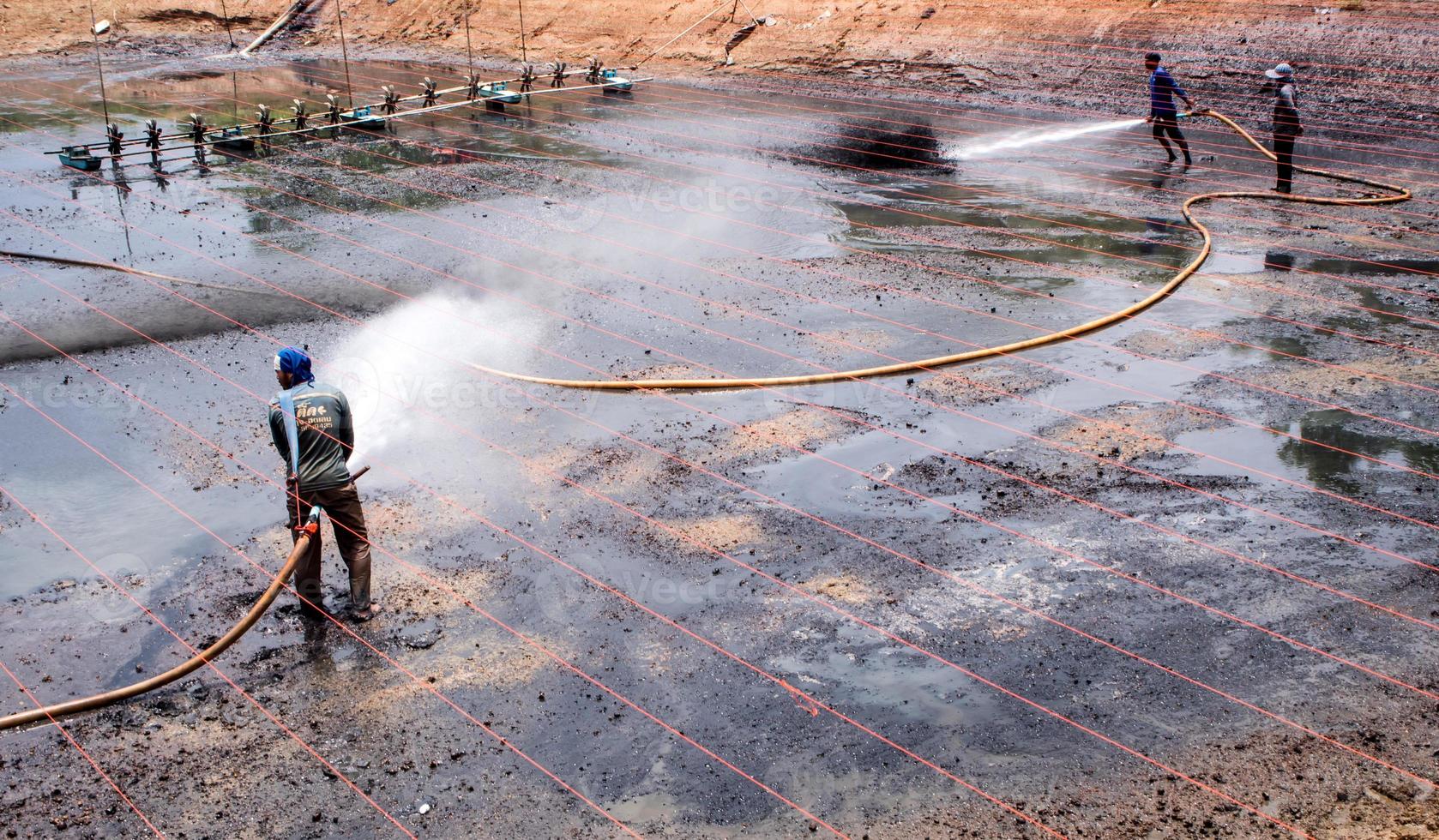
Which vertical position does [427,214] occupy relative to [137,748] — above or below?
above

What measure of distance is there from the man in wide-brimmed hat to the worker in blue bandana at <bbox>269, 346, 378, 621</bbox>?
42.2 ft

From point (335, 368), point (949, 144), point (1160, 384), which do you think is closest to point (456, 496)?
point (335, 368)

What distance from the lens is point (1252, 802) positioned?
190 inches

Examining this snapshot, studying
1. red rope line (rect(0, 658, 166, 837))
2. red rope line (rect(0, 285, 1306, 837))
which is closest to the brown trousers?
red rope line (rect(0, 285, 1306, 837))

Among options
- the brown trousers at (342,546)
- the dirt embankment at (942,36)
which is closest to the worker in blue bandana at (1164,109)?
the dirt embankment at (942,36)

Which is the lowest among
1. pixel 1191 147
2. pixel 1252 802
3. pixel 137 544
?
pixel 1252 802

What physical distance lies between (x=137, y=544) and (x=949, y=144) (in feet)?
46.4

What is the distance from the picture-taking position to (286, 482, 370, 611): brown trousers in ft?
20.3

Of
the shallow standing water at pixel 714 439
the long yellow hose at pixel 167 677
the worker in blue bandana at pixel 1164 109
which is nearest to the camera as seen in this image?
the long yellow hose at pixel 167 677

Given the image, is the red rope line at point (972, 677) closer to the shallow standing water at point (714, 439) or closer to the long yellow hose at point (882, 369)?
the shallow standing water at point (714, 439)

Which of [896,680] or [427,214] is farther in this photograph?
[427,214]

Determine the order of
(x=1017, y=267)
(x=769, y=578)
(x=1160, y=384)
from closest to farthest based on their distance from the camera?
(x=769, y=578) → (x=1160, y=384) → (x=1017, y=267)

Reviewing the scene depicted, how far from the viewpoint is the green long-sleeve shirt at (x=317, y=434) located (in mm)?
6191

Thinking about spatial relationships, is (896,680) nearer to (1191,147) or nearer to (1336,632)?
(1336,632)
